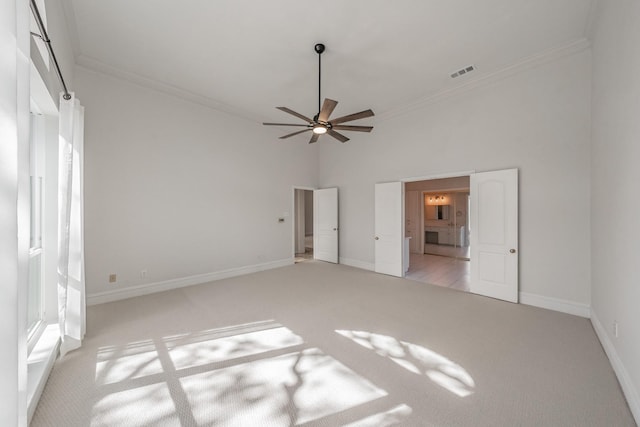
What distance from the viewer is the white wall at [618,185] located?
5.79 feet

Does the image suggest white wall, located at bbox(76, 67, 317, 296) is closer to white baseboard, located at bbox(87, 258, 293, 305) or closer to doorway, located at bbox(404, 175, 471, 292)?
white baseboard, located at bbox(87, 258, 293, 305)

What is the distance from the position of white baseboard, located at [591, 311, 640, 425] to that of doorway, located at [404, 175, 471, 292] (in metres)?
1.85

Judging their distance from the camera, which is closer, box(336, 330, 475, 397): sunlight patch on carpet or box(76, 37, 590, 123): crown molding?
box(336, 330, 475, 397): sunlight patch on carpet

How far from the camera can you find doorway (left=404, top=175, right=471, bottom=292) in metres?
5.49

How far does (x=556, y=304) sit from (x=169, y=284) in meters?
5.96

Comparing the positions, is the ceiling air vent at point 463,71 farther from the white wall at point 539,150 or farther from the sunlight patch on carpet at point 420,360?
the sunlight patch on carpet at point 420,360

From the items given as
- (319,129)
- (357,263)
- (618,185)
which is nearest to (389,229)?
(357,263)

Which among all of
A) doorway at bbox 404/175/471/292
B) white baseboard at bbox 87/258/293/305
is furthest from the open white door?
white baseboard at bbox 87/258/293/305

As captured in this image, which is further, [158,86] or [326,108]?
[158,86]

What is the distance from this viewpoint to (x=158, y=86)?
4172 millimetres

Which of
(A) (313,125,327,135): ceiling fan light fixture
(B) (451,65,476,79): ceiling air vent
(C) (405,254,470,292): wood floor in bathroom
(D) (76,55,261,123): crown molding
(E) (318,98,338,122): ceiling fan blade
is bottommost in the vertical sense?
(C) (405,254,470,292): wood floor in bathroom

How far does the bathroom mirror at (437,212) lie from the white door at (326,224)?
19.7 feet

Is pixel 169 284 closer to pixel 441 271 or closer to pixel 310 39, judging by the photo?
pixel 310 39

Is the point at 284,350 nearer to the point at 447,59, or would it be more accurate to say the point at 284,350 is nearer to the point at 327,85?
the point at 327,85
